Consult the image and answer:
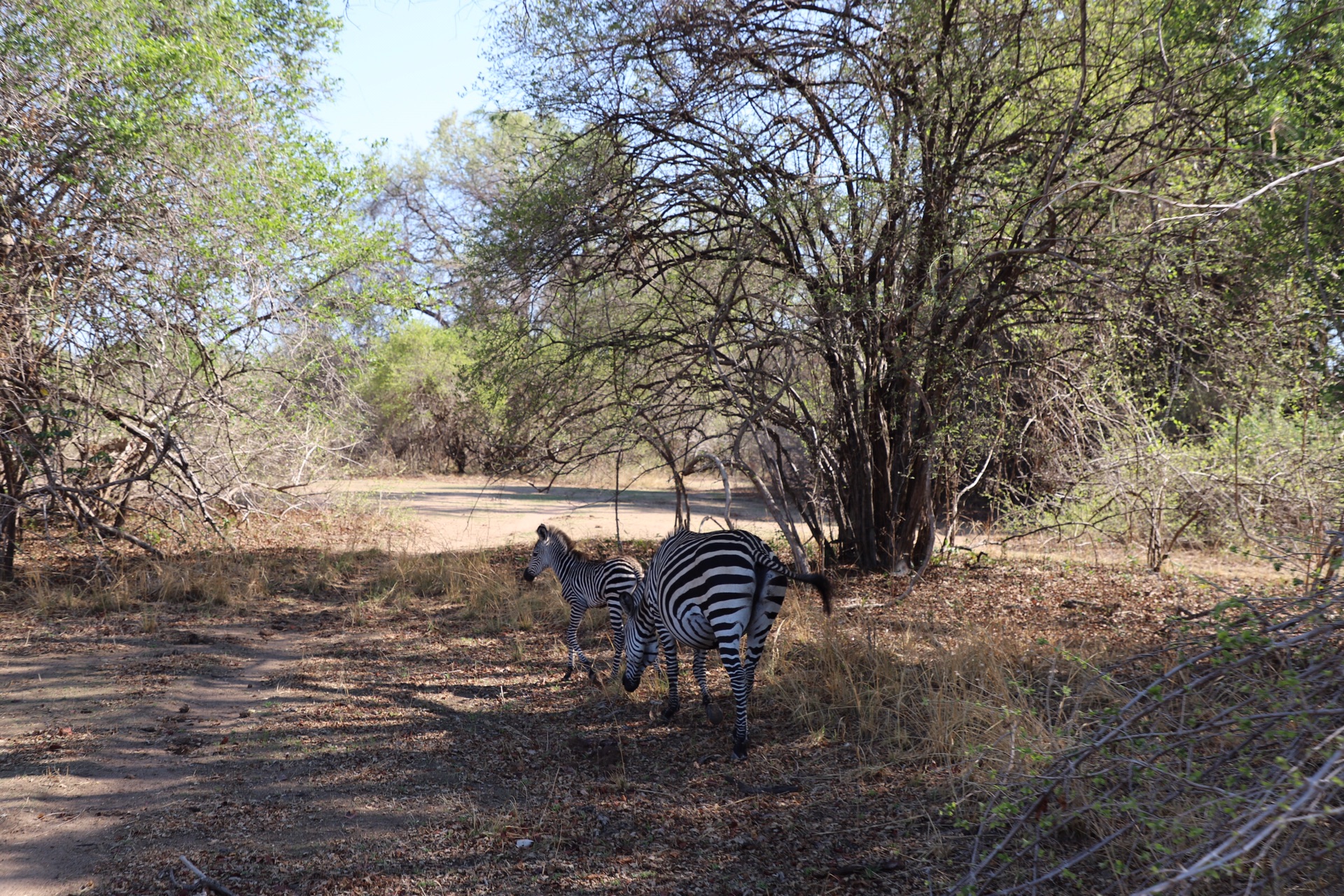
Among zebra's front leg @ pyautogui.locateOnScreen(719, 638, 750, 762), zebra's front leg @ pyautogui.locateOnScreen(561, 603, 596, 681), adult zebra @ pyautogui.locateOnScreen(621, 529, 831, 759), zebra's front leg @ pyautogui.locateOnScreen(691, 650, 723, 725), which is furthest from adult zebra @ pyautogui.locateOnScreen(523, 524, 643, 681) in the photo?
zebra's front leg @ pyautogui.locateOnScreen(719, 638, 750, 762)

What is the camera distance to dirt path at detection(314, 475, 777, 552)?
47.4 feet

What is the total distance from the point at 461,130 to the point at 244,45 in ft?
91.0

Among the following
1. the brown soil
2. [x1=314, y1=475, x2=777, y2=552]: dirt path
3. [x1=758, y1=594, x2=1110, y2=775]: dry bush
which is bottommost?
the brown soil

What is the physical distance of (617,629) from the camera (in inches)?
294

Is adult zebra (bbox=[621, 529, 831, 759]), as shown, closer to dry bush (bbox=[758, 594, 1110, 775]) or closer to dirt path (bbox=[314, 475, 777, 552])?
dry bush (bbox=[758, 594, 1110, 775])

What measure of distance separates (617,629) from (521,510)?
11936mm

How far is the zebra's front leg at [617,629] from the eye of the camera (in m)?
7.32

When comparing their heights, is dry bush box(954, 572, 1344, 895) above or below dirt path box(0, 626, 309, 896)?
above

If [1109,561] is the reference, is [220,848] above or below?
below

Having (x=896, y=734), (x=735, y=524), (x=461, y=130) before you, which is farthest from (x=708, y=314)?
Answer: (x=461, y=130)

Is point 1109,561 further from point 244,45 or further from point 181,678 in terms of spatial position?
point 244,45

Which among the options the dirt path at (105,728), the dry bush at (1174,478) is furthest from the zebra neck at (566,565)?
the dry bush at (1174,478)

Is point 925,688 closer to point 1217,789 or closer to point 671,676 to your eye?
point 671,676

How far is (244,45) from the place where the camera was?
9.72 meters
